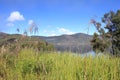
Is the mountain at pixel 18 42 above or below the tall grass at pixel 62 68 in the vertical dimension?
above

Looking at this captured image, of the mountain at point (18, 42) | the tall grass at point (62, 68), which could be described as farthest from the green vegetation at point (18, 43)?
the tall grass at point (62, 68)

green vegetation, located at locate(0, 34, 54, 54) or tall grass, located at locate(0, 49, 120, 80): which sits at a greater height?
green vegetation, located at locate(0, 34, 54, 54)

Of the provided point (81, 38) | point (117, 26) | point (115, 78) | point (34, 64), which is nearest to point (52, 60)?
point (34, 64)

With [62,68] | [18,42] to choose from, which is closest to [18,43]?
[18,42]

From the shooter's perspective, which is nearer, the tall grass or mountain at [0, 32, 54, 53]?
the tall grass

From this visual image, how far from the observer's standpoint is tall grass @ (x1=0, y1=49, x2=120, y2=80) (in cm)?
505

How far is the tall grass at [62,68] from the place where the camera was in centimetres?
505

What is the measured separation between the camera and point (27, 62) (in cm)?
649

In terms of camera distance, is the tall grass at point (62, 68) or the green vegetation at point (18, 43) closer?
the tall grass at point (62, 68)

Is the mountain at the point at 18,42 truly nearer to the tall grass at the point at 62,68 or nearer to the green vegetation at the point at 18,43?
the green vegetation at the point at 18,43

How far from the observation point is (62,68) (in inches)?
223

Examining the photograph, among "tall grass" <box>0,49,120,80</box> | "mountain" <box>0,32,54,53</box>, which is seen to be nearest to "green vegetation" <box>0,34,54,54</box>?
"mountain" <box>0,32,54,53</box>

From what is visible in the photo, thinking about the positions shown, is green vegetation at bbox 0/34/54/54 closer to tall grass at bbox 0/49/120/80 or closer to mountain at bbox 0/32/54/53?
mountain at bbox 0/32/54/53

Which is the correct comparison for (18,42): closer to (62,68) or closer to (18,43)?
(18,43)
